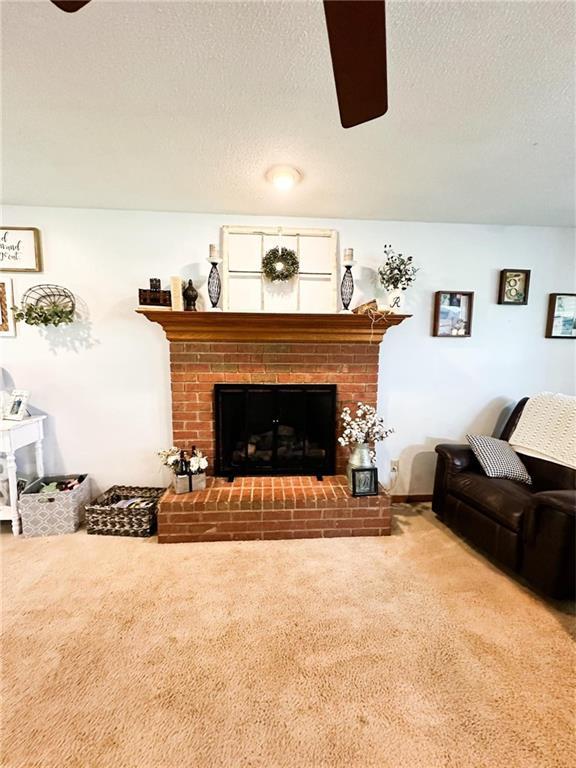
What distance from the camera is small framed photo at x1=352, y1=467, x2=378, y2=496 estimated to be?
2.26 metres

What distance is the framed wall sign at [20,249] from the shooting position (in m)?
2.35

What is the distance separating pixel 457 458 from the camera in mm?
2301

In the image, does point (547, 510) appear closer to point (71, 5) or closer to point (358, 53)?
point (358, 53)

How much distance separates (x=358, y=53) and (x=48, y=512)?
2926mm

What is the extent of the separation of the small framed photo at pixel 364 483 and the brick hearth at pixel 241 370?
61 centimetres

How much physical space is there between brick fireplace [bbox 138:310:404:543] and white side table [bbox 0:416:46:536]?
1007 millimetres

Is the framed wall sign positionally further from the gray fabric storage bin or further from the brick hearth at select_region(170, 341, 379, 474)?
the gray fabric storage bin

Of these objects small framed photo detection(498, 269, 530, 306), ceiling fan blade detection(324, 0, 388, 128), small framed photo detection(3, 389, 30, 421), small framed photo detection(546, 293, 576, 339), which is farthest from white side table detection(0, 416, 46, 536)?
small framed photo detection(546, 293, 576, 339)

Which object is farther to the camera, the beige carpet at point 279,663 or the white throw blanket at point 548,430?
the white throw blanket at point 548,430

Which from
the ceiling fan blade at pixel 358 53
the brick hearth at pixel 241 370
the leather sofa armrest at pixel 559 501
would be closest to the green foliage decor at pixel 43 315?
the brick hearth at pixel 241 370

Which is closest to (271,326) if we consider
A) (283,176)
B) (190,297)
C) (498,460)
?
(190,297)

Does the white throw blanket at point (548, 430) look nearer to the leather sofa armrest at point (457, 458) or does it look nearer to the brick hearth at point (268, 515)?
the leather sofa armrest at point (457, 458)

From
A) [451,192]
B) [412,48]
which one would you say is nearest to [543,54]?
[412,48]

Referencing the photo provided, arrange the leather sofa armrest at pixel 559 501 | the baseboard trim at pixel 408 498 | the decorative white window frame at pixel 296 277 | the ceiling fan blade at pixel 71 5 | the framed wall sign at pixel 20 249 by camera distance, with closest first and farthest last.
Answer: the ceiling fan blade at pixel 71 5 → the leather sofa armrest at pixel 559 501 → the framed wall sign at pixel 20 249 → the decorative white window frame at pixel 296 277 → the baseboard trim at pixel 408 498
